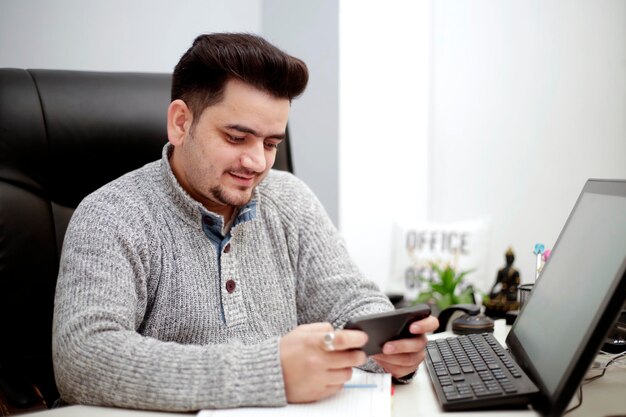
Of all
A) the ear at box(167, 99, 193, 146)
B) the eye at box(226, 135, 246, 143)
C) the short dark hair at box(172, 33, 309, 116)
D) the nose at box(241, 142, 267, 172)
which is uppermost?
the short dark hair at box(172, 33, 309, 116)

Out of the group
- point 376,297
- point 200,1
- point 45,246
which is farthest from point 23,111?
point 200,1

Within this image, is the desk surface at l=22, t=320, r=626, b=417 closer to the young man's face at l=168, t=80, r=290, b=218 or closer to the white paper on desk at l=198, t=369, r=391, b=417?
the white paper on desk at l=198, t=369, r=391, b=417

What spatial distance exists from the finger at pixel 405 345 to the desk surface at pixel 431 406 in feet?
0.20

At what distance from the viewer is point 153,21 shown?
7.30 ft

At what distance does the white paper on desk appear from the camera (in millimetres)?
801

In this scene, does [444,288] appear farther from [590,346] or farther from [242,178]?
[590,346]

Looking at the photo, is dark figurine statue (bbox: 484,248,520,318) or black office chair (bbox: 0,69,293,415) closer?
black office chair (bbox: 0,69,293,415)

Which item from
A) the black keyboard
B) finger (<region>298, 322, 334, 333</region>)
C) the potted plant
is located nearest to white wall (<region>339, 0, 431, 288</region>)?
the potted plant

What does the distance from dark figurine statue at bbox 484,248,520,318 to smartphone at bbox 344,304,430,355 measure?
62cm

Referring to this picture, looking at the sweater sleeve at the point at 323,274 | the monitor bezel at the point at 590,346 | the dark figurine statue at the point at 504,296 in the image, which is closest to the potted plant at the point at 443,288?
the dark figurine statue at the point at 504,296

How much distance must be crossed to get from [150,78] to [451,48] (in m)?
1.69

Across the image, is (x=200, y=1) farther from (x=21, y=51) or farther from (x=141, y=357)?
(x=141, y=357)

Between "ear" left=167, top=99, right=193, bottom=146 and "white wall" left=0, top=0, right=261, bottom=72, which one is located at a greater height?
"white wall" left=0, top=0, right=261, bottom=72

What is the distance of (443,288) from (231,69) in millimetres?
1350
